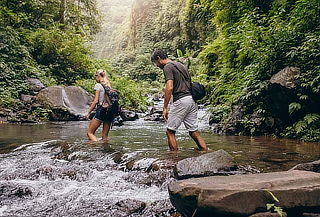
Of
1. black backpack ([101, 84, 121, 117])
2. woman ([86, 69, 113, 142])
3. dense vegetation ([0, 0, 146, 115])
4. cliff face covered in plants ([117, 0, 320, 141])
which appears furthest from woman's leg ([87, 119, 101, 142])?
dense vegetation ([0, 0, 146, 115])

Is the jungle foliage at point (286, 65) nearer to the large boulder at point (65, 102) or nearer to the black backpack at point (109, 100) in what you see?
the black backpack at point (109, 100)

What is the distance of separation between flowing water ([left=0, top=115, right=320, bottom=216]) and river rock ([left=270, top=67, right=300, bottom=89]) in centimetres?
171

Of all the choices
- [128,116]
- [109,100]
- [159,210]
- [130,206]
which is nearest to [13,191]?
[130,206]

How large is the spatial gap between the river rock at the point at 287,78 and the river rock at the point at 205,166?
4180mm

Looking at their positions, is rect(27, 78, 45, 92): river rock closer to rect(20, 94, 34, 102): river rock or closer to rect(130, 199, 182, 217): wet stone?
rect(20, 94, 34, 102): river rock

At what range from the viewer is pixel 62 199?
3951 millimetres

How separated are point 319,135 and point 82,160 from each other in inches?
218

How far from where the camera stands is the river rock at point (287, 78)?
7.83m

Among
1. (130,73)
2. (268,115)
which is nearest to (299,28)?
(268,115)

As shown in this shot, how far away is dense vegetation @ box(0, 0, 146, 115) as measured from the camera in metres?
16.1

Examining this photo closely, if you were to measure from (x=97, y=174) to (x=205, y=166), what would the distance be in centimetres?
176

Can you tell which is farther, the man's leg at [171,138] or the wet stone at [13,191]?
the man's leg at [171,138]

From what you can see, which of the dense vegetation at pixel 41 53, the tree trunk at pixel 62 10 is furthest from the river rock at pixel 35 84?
the tree trunk at pixel 62 10

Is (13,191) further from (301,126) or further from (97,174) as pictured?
(301,126)
